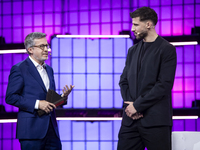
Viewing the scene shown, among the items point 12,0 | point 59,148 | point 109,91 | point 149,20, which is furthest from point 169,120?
point 12,0

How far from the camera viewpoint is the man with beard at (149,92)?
214 centimetres

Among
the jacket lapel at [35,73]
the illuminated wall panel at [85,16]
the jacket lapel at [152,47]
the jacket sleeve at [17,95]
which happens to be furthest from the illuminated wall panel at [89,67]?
the jacket lapel at [152,47]

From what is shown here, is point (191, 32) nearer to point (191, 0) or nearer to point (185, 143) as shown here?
point (191, 0)

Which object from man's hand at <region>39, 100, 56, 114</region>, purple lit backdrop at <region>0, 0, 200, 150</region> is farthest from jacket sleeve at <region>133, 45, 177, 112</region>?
purple lit backdrop at <region>0, 0, 200, 150</region>

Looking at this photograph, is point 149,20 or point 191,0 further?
point 191,0

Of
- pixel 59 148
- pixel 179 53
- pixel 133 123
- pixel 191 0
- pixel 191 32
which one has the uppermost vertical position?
pixel 191 0

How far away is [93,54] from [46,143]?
2.68m

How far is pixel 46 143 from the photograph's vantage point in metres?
2.65

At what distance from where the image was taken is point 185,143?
105 inches

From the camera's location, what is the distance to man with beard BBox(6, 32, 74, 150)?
8.21 feet

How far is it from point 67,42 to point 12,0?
1841 mm

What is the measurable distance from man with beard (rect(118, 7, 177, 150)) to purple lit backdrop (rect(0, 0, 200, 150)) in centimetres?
258

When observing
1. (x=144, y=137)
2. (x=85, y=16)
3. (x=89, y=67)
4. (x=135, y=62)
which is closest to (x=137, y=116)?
(x=144, y=137)

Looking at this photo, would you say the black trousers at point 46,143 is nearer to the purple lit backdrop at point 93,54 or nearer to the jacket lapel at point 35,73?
the jacket lapel at point 35,73
